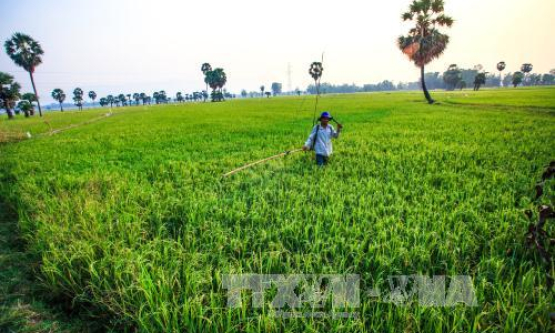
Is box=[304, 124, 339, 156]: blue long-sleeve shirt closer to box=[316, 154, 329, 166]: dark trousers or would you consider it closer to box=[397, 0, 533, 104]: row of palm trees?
box=[316, 154, 329, 166]: dark trousers

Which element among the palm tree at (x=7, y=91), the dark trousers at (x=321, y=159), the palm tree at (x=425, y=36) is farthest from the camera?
the palm tree at (x=7, y=91)

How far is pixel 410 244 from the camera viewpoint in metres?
2.91

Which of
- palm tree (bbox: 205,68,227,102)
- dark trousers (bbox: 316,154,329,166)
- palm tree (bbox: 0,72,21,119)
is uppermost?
palm tree (bbox: 205,68,227,102)

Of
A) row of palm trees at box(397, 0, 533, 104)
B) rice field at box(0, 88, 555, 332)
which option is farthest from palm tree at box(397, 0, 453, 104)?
rice field at box(0, 88, 555, 332)

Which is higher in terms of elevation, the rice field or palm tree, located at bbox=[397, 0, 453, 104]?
palm tree, located at bbox=[397, 0, 453, 104]

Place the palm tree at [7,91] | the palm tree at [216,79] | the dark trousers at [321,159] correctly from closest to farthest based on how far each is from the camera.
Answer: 1. the dark trousers at [321,159]
2. the palm tree at [7,91]
3. the palm tree at [216,79]

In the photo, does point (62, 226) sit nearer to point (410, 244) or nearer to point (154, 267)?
point (154, 267)

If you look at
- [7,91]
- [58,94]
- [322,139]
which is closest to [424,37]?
[322,139]

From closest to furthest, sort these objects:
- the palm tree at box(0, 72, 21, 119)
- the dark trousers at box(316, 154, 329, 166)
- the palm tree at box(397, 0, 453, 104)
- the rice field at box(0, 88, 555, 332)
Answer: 1. the rice field at box(0, 88, 555, 332)
2. the dark trousers at box(316, 154, 329, 166)
3. the palm tree at box(397, 0, 453, 104)
4. the palm tree at box(0, 72, 21, 119)


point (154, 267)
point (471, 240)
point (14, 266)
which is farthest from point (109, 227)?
point (471, 240)

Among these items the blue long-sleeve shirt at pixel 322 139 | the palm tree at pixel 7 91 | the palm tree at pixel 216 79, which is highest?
the palm tree at pixel 216 79

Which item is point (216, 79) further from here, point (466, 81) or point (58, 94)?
point (466, 81)

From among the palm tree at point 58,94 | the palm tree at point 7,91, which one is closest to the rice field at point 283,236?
the palm tree at point 7,91

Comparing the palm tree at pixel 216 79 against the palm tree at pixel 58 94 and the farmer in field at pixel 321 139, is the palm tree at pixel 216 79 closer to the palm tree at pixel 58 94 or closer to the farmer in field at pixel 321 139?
the palm tree at pixel 58 94
